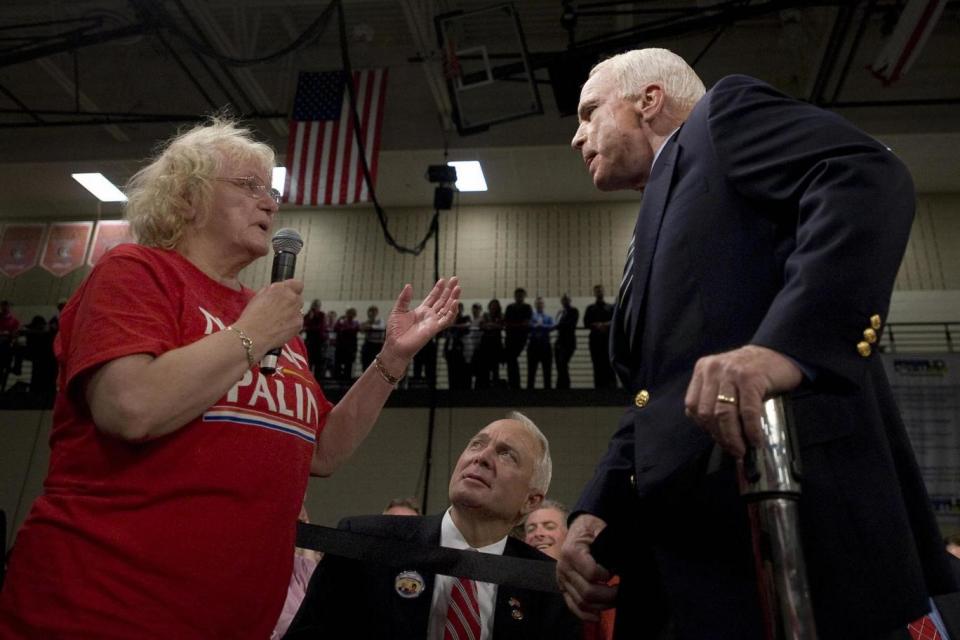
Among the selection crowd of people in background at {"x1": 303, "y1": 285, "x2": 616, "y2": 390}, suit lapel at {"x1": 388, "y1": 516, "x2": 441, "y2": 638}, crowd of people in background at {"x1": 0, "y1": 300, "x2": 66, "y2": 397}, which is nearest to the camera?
suit lapel at {"x1": 388, "y1": 516, "x2": 441, "y2": 638}

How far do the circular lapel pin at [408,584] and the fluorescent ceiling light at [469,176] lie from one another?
416 inches

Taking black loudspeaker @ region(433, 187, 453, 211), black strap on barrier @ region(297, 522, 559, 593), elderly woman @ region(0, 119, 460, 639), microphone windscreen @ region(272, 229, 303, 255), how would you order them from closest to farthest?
elderly woman @ region(0, 119, 460, 639) → microphone windscreen @ region(272, 229, 303, 255) → black strap on barrier @ region(297, 522, 559, 593) → black loudspeaker @ region(433, 187, 453, 211)

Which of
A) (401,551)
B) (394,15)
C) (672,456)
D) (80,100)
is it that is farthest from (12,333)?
(672,456)

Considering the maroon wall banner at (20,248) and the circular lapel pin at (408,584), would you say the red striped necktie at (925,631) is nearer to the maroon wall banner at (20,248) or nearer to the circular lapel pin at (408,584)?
the circular lapel pin at (408,584)

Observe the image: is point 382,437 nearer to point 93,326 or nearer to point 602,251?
point 602,251

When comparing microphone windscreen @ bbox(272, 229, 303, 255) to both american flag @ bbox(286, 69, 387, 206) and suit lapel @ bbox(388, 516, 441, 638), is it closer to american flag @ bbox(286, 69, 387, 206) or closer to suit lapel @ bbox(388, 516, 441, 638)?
suit lapel @ bbox(388, 516, 441, 638)

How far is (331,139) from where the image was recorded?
30.4 ft

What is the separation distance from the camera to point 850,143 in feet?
3.75

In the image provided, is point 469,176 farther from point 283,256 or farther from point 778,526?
point 778,526

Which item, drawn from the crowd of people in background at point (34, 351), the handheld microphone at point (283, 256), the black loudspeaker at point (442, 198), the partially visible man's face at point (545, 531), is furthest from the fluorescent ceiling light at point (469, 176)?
the handheld microphone at point (283, 256)

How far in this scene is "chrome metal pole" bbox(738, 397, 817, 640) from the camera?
0.86 m

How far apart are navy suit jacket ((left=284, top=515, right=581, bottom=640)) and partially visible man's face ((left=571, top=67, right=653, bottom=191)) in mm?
1137

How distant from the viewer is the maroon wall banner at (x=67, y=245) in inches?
493

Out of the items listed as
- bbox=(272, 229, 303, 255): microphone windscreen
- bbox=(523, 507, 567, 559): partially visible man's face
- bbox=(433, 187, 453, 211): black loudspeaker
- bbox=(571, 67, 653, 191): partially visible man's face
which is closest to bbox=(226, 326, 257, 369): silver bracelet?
bbox=(272, 229, 303, 255): microphone windscreen
